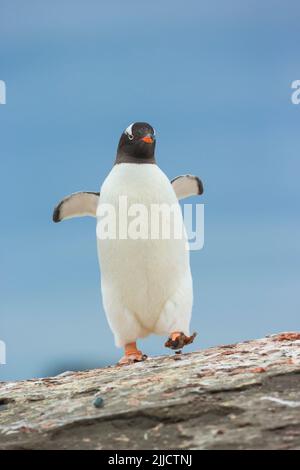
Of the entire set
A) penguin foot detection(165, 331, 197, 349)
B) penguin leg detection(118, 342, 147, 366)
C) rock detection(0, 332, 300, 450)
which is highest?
penguin foot detection(165, 331, 197, 349)

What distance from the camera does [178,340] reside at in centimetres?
834

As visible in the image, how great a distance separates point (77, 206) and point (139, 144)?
1.26 metres

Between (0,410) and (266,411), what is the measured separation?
2.65 meters

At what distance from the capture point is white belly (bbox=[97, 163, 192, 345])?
853 centimetres

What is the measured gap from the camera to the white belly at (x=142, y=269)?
853 cm

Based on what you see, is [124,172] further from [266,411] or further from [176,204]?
[266,411]

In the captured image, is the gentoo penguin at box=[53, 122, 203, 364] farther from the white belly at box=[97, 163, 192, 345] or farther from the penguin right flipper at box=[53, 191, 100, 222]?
the penguin right flipper at box=[53, 191, 100, 222]

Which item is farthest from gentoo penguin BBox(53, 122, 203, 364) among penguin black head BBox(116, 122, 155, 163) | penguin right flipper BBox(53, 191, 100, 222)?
penguin right flipper BBox(53, 191, 100, 222)

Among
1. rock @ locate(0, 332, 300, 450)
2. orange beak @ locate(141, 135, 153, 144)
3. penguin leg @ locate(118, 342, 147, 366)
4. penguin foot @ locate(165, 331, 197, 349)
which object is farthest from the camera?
orange beak @ locate(141, 135, 153, 144)

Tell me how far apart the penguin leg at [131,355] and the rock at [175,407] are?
80 cm

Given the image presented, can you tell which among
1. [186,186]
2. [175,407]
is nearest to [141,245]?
[186,186]
